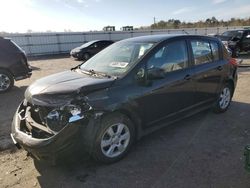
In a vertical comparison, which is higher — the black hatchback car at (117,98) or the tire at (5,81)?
the black hatchback car at (117,98)

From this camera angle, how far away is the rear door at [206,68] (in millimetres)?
5160

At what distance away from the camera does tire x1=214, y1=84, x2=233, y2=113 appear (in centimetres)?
593

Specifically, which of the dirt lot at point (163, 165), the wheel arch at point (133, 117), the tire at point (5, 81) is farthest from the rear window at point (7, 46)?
the wheel arch at point (133, 117)

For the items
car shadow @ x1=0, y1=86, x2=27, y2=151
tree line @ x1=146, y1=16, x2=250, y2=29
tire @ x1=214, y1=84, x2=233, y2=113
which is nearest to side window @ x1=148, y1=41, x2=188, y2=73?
tire @ x1=214, y1=84, x2=233, y2=113

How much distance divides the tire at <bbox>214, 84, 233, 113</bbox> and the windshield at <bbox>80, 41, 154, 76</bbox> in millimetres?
2296

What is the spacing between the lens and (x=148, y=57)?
13.9 ft

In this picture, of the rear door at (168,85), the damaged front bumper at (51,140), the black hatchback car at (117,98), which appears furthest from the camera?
the rear door at (168,85)

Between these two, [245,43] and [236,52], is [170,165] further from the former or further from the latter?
[245,43]

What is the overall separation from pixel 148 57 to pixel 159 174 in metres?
1.72

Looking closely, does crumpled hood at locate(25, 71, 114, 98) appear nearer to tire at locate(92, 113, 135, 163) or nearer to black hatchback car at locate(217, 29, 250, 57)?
tire at locate(92, 113, 135, 163)

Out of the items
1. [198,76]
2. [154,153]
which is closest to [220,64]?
[198,76]

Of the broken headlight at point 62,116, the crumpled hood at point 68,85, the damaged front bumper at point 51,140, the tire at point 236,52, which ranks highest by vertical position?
the crumpled hood at point 68,85

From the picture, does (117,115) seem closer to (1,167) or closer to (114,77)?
(114,77)

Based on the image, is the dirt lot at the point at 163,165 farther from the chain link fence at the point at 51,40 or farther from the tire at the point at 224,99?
the chain link fence at the point at 51,40
